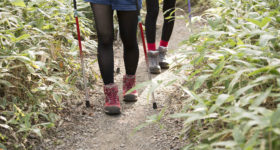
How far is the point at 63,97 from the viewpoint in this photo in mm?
3955

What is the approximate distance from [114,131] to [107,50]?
0.84 meters

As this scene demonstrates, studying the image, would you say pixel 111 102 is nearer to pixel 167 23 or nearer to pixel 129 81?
pixel 129 81

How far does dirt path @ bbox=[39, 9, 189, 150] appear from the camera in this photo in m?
3.23

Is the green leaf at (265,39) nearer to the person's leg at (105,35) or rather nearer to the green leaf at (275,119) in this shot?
the green leaf at (275,119)

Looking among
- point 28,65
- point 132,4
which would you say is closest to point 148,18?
point 132,4

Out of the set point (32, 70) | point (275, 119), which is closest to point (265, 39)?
point (275, 119)

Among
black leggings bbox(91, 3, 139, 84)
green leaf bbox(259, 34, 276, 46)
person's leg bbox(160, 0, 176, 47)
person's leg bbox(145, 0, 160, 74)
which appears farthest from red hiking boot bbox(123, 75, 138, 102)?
green leaf bbox(259, 34, 276, 46)

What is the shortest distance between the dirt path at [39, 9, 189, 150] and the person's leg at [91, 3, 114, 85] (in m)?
0.42

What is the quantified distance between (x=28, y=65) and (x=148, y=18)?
205 centimetres

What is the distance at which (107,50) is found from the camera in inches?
145

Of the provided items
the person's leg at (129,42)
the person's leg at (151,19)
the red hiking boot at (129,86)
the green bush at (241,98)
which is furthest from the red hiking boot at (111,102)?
the person's leg at (151,19)

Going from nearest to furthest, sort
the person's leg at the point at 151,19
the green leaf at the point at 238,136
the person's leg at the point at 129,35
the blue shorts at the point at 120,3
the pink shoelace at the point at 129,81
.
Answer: the green leaf at the point at 238,136 → the blue shorts at the point at 120,3 → the person's leg at the point at 129,35 → the pink shoelace at the point at 129,81 → the person's leg at the point at 151,19

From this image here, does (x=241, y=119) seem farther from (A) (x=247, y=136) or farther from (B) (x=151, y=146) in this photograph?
(B) (x=151, y=146)

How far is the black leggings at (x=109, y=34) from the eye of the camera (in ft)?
11.5
